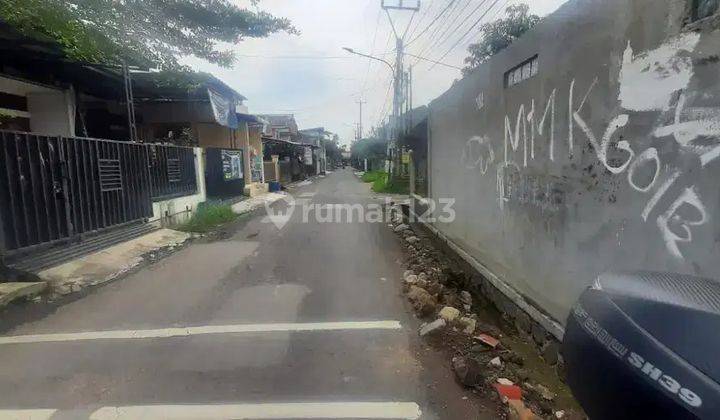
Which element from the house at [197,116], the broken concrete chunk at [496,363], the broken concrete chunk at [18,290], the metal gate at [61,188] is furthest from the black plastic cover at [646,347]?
the house at [197,116]

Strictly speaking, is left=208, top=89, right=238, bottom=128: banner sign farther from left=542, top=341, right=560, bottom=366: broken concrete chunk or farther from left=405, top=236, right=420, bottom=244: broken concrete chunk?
left=542, top=341, right=560, bottom=366: broken concrete chunk

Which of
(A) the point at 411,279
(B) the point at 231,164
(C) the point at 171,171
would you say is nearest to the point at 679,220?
(A) the point at 411,279

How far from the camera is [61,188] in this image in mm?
6262

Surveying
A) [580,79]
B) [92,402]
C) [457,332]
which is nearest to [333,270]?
[457,332]

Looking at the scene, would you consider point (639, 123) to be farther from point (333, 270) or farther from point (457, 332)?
point (333, 270)

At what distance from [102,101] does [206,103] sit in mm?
3111

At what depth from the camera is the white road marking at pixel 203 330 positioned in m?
3.91

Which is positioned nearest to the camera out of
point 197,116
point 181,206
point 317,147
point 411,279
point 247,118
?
point 411,279

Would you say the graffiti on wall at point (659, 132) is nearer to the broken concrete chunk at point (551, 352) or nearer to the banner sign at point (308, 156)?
the broken concrete chunk at point (551, 352)

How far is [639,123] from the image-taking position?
254cm

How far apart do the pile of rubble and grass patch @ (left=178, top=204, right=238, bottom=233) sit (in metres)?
6.14

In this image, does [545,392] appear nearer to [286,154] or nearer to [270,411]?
[270,411]

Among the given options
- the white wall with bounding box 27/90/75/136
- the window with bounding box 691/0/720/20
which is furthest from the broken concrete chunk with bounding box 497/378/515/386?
the white wall with bounding box 27/90/75/136

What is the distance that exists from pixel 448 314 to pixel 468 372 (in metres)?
1.24
